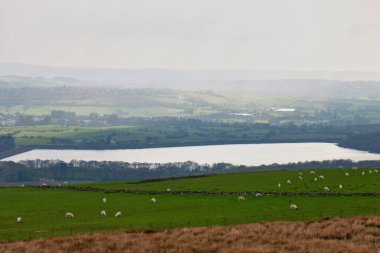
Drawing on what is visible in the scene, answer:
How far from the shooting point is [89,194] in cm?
6519

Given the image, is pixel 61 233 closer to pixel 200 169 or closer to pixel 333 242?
pixel 333 242

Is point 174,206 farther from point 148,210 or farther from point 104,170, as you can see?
point 104,170

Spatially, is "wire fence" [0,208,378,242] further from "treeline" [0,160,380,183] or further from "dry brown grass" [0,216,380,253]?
"treeline" [0,160,380,183]

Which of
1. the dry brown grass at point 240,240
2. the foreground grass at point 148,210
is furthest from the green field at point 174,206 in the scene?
the dry brown grass at point 240,240

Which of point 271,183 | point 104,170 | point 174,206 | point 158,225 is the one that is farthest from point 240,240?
point 104,170

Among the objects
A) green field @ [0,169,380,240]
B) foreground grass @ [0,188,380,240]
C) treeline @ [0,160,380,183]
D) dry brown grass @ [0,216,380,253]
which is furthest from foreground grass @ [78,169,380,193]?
treeline @ [0,160,380,183]

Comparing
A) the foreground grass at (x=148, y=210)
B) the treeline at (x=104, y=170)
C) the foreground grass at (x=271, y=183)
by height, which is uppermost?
the foreground grass at (x=271, y=183)

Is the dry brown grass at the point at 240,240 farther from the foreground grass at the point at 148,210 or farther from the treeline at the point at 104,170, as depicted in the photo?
the treeline at the point at 104,170

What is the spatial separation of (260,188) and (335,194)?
10.1 meters

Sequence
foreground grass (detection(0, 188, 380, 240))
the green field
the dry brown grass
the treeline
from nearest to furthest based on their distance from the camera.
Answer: the dry brown grass → foreground grass (detection(0, 188, 380, 240)) → the green field → the treeline

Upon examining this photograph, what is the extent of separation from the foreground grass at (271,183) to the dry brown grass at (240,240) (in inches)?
996

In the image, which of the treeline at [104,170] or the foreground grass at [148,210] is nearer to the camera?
the foreground grass at [148,210]

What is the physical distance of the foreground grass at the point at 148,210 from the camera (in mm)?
41875

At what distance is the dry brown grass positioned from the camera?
29.0 m
